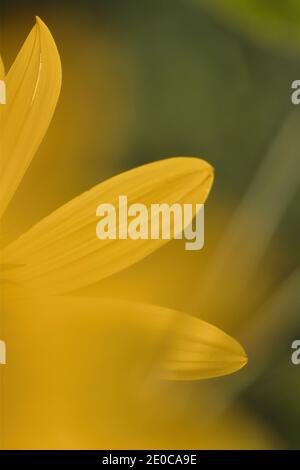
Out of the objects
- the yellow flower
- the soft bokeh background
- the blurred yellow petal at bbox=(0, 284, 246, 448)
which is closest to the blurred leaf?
the soft bokeh background

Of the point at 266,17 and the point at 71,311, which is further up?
the point at 266,17

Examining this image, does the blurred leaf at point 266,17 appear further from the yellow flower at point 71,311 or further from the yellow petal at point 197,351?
the yellow petal at point 197,351

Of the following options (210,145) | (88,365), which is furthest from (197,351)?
(210,145)

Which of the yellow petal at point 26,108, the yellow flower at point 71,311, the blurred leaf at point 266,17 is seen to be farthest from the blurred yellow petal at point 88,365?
the blurred leaf at point 266,17

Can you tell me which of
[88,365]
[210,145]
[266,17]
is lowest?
[88,365]

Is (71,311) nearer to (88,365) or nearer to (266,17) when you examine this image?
(88,365)
